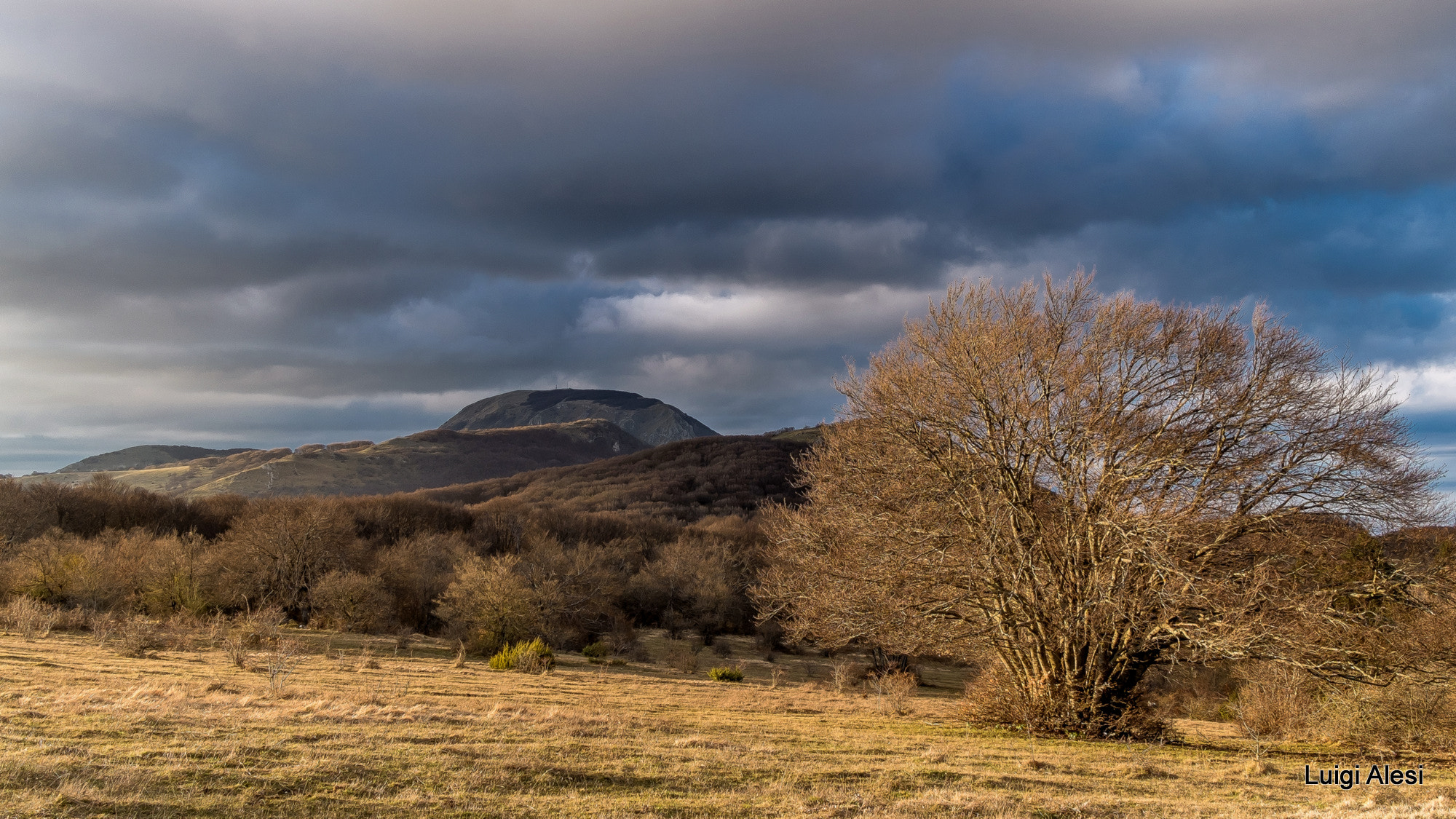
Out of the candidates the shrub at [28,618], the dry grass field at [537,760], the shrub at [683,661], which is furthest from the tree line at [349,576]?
the dry grass field at [537,760]

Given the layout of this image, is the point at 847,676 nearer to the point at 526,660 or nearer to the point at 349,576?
the point at 526,660

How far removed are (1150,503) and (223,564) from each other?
40.3 m

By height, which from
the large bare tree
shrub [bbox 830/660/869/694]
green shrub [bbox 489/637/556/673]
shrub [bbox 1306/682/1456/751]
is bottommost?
shrub [bbox 830/660/869/694]

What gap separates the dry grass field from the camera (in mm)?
7758

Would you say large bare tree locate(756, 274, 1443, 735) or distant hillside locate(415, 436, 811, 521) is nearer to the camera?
large bare tree locate(756, 274, 1443, 735)

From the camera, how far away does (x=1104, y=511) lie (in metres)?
14.1

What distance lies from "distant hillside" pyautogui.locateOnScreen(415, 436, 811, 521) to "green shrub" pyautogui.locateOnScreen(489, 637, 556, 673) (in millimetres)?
94285

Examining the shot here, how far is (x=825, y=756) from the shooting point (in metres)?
11.7

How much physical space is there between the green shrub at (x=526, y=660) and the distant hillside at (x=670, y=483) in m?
94.3

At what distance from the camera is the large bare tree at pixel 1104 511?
13164 millimetres

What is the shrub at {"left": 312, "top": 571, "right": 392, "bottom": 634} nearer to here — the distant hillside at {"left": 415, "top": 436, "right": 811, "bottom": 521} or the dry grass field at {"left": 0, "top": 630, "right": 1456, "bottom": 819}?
the dry grass field at {"left": 0, "top": 630, "right": 1456, "bottom": 819}

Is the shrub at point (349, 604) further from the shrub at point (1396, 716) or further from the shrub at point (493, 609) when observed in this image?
the shrub at point (1396, 716)

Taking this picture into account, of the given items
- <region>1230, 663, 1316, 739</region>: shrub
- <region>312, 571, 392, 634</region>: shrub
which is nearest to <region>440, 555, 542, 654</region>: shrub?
<region>312, 571, 392, 634</region>: shrub

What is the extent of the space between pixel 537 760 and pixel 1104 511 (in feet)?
34.3
